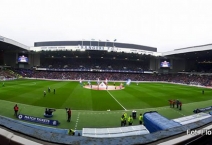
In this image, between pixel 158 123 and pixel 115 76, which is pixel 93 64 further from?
pixel 158 123

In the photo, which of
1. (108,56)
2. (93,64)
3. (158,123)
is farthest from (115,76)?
(158,123)

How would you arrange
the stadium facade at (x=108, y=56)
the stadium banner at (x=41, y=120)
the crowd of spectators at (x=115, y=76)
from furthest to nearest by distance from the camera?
the crowd of spectators at (x=115, y=76) → the stadium facade at (x=108, y=56) → the stadium banner at (x=41, y=120)

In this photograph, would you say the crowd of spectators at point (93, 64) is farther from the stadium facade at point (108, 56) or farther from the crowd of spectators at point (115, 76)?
the crowd of spectators at point (115, 76)

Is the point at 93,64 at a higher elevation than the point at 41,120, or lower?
higher

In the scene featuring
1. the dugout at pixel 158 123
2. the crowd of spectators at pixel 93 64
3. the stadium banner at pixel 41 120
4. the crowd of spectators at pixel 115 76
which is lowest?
the stadium banner at pixel 41 120

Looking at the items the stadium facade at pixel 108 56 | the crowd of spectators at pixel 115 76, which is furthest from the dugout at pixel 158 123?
the crowd of spectators at pixel 115 76

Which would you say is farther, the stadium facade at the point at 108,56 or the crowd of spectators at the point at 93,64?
the crowd of spectators at the point at 93,64

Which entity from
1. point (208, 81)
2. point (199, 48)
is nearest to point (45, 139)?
point (199, 48)

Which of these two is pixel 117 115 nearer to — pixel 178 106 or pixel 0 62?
pixel 178 106

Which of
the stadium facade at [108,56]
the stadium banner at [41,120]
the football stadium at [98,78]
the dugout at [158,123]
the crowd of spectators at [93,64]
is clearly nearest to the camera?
the dugout at [158,123]

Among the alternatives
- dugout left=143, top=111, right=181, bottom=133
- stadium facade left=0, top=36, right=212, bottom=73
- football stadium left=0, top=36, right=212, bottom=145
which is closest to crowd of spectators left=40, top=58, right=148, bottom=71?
football stadium left=0, top=36, right=212, bottom=145

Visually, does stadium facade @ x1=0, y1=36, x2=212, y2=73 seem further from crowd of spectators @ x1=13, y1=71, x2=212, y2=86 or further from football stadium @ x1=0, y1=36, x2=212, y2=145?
crowd of spectators @ x1=13, y1=71, x2=212, y2=86

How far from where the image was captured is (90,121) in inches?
651

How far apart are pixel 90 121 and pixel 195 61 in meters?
83.5
